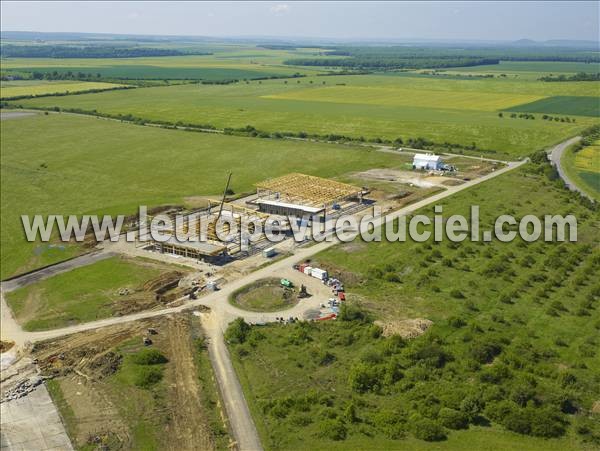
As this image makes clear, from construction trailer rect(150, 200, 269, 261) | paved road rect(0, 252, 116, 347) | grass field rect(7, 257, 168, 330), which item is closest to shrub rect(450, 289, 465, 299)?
construction trailer rect(150, 200, 269, 261)

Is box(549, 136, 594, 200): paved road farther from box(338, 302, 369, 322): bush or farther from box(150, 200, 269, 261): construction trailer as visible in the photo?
box(338, 302, 369, 322): bush

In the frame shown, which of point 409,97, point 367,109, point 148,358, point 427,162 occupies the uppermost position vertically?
point 409,97

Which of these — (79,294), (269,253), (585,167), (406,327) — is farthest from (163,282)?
(585,167)

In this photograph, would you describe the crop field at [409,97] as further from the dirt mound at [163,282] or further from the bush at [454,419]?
the bush at [454,419]

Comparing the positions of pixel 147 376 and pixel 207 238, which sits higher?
pixel 207 238

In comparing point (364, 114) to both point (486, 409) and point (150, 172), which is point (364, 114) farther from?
point (486, 409)

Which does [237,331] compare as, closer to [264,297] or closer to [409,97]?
[264,297]

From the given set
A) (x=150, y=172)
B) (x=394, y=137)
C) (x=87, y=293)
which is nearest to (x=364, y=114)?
(x=394, y=137)
